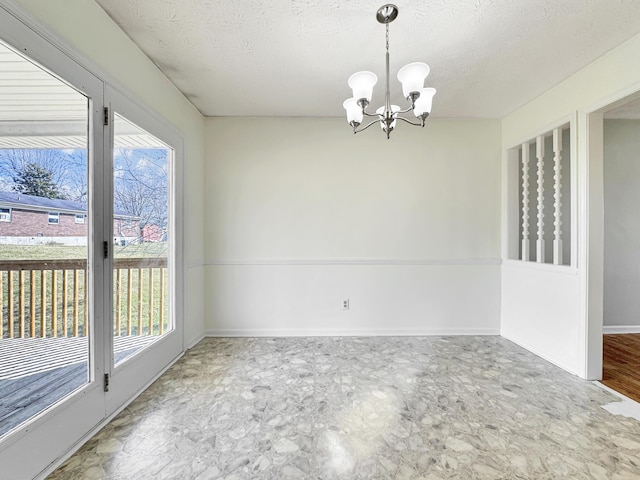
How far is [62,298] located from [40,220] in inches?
16.6

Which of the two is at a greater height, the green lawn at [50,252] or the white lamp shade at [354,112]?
the white lamp shade at [354,112]

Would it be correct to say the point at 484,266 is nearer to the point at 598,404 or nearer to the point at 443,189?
the point at 443,189

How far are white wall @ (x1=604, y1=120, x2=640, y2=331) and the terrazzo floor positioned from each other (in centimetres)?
183

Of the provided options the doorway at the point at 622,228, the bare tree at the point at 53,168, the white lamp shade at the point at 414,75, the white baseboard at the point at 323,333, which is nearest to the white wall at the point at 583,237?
the white baseboard at the point at 323,333

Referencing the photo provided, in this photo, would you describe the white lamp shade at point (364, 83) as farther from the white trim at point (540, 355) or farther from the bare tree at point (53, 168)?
the white trim at point (540, 355)

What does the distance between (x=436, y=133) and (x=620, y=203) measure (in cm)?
237

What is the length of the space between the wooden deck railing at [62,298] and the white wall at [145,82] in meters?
0.66

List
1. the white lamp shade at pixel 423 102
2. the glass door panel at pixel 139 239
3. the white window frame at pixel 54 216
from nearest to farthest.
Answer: the white window frame at pixel 54 216
the white lamp shade at pixel 423 102
the glass door panel at pixel 139 239

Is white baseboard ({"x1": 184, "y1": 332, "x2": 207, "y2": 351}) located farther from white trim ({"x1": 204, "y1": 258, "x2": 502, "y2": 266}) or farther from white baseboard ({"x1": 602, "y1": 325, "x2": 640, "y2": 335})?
white baseboard ({"x1": 602, "y1": 325, "x2": 640, "y2": 335})

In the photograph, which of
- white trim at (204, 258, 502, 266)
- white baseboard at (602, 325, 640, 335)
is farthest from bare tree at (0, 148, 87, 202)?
white baseboard at (602, 325, 640, 335)

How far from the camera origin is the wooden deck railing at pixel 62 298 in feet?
4.16

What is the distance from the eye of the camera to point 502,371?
241cm

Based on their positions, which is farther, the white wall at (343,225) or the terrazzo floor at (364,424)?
the white wall at (343,225)

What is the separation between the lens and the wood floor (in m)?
2.17
